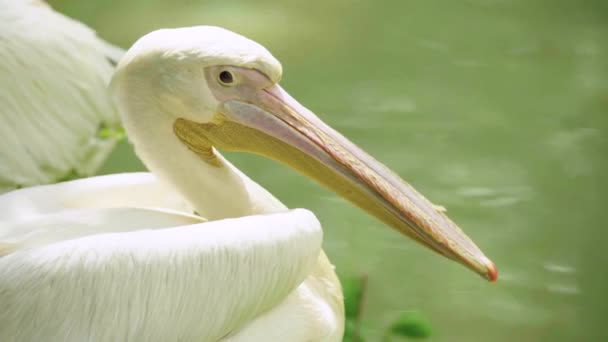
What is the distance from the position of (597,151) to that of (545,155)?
8.0 inches

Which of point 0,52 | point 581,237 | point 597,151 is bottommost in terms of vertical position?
point 0,52

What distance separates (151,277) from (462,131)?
2.21m

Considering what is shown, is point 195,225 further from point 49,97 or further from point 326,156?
point 49,97

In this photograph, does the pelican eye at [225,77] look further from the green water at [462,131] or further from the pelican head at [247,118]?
the green water at [462,131]

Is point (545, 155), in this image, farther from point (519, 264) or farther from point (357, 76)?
point (357, 76)

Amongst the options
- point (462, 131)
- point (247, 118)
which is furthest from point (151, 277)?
point (462, 131)

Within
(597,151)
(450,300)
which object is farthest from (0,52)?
(597,151)

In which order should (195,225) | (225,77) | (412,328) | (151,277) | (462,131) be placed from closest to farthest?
(151,277) → (195,225) → (225,77) → (412,328) → (462,131)

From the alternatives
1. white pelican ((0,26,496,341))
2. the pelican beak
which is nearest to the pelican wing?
white pelican ((0,26,496,341))

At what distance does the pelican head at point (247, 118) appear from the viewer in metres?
1.75

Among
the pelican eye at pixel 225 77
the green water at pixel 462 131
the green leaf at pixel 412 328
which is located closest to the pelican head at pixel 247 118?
the pelican eye at pixel 225 77

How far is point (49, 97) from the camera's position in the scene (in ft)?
8.21

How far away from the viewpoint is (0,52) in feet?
7.64

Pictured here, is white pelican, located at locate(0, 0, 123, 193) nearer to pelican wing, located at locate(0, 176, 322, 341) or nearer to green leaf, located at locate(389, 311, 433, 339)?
pelican wing, located at locate(0, 176, 322, 341)
